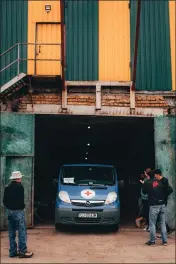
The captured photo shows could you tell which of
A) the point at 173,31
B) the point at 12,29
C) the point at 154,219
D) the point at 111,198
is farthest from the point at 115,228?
the point at 12,29

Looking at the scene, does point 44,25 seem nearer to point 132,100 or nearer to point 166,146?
point 132,100

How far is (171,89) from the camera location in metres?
13.9

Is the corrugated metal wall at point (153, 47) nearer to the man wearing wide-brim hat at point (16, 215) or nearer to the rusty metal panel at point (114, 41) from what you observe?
the rusty metal panel at point (114, 41)

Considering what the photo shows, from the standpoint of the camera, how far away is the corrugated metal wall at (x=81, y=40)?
45.8 feet

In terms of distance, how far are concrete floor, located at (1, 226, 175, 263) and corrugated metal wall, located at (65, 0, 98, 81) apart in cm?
524

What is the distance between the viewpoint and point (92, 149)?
2248 centimetres

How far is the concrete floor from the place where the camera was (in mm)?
8891

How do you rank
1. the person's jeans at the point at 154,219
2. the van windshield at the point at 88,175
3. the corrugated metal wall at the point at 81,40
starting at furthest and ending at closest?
the corrugated metal wall at the point at 81,40, the van windshield at the point at 88,175, the person's jeans at the point at 154,219

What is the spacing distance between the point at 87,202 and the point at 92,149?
10.8 m

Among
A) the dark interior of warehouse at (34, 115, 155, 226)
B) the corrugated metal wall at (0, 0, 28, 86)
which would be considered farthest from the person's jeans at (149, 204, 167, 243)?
the corrugated metal wall at (0, 0, 28, 86)

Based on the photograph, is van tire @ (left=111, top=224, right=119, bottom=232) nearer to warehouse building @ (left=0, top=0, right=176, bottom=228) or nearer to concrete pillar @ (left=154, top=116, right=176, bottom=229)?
warehouse building @ (left=0, top=0, right=176, bottom=228)

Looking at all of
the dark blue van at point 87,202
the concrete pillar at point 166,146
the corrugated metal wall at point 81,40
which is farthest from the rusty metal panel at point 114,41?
the dark blue van at point 87,202

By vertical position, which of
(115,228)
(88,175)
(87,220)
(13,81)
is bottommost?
(115,228)

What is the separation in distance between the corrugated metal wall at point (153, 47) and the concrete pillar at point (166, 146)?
125 centimetres
